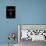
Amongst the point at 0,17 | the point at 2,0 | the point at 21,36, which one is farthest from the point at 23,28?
the point at 2,0

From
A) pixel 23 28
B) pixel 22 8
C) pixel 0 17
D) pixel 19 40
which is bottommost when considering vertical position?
pixel 19 40

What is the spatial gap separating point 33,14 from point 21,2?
0.53 metres

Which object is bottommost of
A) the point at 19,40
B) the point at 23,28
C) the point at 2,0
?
the point at 19,40

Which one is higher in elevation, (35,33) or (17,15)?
(17,15)

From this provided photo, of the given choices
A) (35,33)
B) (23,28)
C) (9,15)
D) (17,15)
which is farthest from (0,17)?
(35,33)

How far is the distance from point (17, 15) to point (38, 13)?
66cm

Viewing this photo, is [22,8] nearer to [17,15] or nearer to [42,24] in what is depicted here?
[17,15]

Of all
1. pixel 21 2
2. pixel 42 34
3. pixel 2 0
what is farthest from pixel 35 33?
pixel 2 0

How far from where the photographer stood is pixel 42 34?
3.81 m

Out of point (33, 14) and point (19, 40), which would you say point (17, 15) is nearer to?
point (33, 14)

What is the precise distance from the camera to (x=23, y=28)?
3912 millimetres

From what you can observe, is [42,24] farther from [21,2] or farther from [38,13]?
[21,2]

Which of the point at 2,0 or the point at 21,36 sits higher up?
the point at 2,0

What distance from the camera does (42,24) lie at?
13.0 ft
